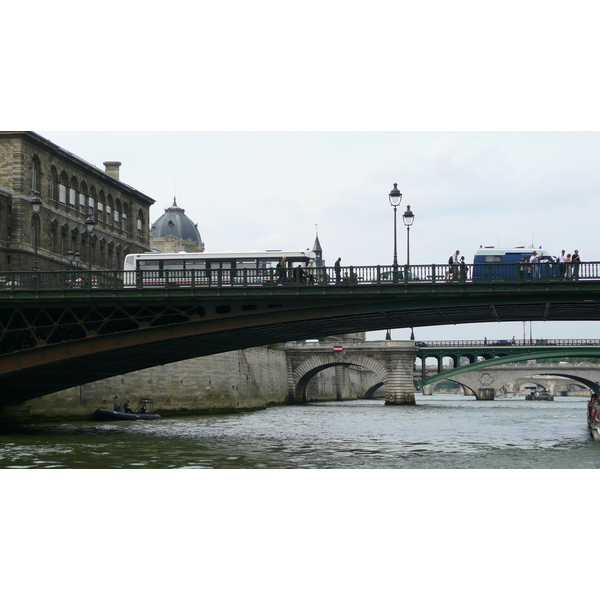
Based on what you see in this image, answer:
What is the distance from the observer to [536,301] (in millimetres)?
39250

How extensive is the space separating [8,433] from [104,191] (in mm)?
41978

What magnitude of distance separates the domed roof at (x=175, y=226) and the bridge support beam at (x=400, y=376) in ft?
220

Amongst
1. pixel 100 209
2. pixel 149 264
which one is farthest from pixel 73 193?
pixel 149 264

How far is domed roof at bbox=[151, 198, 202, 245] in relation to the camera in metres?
168

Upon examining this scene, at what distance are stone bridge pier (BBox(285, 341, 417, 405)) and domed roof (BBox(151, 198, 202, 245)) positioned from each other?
196 ft

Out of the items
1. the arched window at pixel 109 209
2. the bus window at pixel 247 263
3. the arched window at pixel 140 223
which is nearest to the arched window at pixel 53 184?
the arched window at pixel 109 209

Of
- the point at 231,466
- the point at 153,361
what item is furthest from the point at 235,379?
Result: the point at 231,466

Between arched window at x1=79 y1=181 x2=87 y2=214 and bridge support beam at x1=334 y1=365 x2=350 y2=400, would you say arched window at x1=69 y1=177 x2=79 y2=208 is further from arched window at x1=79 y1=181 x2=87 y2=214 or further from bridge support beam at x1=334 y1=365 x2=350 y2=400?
bridge support beam at x1=334 y1=365 x2=350 y2=400

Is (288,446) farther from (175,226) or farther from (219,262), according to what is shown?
(175,226)

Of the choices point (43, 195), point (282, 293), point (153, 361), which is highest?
point (43, 195)

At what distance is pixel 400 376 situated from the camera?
11081 cm

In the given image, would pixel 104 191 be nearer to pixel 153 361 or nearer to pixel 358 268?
pixel 153 361

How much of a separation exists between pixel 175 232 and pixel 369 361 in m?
68.2

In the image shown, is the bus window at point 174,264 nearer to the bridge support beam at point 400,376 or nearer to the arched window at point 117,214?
the arched window at point 117,214
